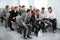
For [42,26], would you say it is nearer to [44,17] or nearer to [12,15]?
[44,17]

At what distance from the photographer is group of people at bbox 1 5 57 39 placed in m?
2.32

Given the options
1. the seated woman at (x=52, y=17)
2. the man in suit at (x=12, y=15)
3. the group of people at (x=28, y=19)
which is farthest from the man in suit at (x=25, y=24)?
the seated woman at (x=52, y=17)

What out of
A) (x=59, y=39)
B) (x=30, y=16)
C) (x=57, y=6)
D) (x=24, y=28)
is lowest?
(x=59, y=39)

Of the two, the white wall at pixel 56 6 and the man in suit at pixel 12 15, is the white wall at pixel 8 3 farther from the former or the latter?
the white wall at pixel 56 6

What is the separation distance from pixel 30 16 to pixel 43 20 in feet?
0.72

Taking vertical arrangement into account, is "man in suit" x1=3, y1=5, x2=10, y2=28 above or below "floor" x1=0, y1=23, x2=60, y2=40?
above

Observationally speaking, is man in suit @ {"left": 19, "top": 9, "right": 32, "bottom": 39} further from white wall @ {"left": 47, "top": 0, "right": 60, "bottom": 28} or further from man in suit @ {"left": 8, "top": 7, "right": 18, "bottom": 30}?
white wall @ {"left": 47, "top": 0, "right": 60, "bottom": 28}

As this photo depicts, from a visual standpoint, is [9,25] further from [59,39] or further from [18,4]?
[59,39]

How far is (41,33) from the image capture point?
2355 mm

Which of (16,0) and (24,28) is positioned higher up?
(16,0)

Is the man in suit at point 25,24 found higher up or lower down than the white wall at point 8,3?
lower down

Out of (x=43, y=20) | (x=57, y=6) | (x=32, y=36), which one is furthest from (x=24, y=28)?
(x=57, y=6)

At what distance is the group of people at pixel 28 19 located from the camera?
2.32 metres

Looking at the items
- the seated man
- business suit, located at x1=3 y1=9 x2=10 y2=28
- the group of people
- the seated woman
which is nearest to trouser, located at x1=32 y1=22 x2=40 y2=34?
the group of people
